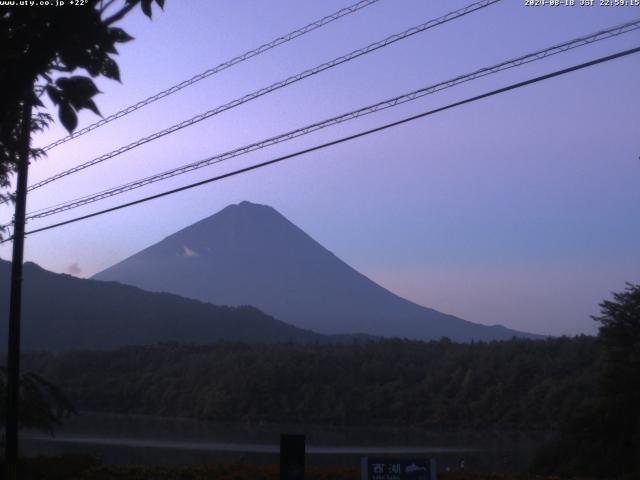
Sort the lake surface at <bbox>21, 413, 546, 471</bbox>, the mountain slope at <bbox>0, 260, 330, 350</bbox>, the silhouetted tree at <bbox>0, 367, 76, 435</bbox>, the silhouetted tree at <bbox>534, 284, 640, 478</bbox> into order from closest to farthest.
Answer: the silhouetted tree at <bbox>0, 367, 76, 435</bbox>, the silhouetted tree at <bbox>534, 284, 640, 478</bbox>, the lake surface at <bbox>21, 413, 546, 471</bbox>, the mountain slope at <bbox>0, 260, 330, 350</bbox>

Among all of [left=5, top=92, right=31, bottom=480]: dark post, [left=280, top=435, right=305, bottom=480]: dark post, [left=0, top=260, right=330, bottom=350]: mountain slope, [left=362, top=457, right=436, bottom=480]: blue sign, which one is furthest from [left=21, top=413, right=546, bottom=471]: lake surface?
[left=0, top=260, right=330, bottom=350]: mountain slope

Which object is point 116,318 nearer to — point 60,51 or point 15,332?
point 15,332

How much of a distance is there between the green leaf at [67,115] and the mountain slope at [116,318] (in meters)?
68.9

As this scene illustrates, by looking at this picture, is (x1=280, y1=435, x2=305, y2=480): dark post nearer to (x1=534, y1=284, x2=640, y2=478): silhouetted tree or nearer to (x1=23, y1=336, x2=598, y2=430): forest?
(x1=534, y1=284, x2=640, y2=478): silhouetted tree

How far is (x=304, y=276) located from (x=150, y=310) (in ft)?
109

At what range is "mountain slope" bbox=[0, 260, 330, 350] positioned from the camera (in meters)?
75.2

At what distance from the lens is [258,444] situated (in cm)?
2914

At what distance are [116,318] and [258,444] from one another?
174 feet

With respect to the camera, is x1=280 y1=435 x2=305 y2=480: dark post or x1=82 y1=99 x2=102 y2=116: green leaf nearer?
x1=82 y1=99 x2=102 y2=116: green leaf

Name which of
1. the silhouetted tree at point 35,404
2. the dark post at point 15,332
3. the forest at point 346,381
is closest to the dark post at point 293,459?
the dark post at point 15,332

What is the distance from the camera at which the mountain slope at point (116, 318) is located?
247 feet

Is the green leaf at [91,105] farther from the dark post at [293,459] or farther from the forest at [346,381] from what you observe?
the forest at [346,381]

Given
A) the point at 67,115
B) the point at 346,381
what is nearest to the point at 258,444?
the point at 346,381

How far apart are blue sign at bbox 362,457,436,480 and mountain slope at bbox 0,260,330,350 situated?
62471 mm
